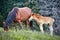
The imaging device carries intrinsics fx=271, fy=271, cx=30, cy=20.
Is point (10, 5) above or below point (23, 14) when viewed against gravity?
below

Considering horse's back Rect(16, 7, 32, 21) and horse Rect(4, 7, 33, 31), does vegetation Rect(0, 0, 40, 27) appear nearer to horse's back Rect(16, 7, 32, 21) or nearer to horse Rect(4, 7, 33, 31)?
horse's back Rect(16, 7, 32, 21)

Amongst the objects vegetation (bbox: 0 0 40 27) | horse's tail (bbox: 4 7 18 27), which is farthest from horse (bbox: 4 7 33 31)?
vegetation (bbox: 0 0 40 27)

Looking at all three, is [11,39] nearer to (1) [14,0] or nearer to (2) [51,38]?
(2) [51,38]

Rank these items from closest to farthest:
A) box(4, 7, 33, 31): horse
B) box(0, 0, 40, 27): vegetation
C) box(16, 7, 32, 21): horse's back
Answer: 1. box(4, 7, 33, 31): horse
2. box(16, 7, 32, 21): horse's back
3. box(0, 0, 40, 27): vegetation

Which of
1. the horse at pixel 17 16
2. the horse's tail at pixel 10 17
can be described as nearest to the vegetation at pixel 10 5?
the horse at pixel 17 16

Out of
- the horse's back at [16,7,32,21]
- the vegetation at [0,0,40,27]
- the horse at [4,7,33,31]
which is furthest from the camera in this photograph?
the vegetation at [0,0,40,27]

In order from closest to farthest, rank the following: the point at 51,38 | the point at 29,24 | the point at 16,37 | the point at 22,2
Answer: the point at 16,37, the point at 51,38, the point at 29,24, the point at 22,2

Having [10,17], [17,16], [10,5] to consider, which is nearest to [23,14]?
[17,16]

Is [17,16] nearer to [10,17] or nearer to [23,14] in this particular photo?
[10,17]

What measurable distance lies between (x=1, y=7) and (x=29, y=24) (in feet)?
34.1

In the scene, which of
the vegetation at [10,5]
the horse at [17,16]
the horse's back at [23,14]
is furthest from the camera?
the vegetation at [10,5]

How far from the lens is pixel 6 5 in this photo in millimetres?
26469

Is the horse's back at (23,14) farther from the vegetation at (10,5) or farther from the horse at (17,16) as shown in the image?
the vegetation at (10,5)

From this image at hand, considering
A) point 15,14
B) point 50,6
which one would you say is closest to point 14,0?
point 50,6
